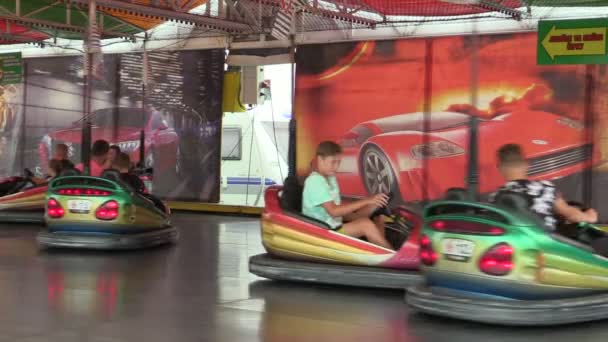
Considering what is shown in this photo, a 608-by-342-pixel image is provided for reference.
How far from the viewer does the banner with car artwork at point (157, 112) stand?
11.4 meters

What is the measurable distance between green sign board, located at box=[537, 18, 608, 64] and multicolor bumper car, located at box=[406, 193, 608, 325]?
15.4ft

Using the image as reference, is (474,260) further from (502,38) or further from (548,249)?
(502,38)

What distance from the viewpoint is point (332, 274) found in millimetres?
4938

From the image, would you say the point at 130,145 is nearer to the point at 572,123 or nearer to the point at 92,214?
the point at 92,214

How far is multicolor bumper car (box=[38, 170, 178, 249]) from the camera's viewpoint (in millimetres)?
6484

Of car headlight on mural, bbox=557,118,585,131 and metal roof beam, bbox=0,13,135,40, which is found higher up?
metal roof beam, bbox=0,13,135,40

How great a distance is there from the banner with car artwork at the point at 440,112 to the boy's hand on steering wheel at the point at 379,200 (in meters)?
4.44

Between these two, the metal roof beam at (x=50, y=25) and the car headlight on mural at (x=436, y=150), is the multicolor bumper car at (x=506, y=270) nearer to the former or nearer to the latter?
the car headlight on mural at (x=436, y=150)

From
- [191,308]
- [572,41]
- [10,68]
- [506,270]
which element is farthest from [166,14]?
[506,270]

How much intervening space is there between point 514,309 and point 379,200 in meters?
1.26

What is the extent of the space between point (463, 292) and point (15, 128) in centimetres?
1124

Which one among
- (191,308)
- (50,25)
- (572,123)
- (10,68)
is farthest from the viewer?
(10,68)

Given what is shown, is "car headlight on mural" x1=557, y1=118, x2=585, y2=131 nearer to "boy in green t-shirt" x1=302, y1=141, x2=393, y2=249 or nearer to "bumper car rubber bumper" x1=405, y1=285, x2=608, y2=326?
"boy in green t-shirt" x1=302, y1=141, x2=393, y2=249

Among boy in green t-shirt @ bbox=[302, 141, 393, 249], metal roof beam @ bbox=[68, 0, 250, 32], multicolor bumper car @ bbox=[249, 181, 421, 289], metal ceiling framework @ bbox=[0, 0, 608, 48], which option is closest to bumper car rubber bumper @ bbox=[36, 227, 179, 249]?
multicolor bumper car @ bbox=[249, 181, 421, 289]
